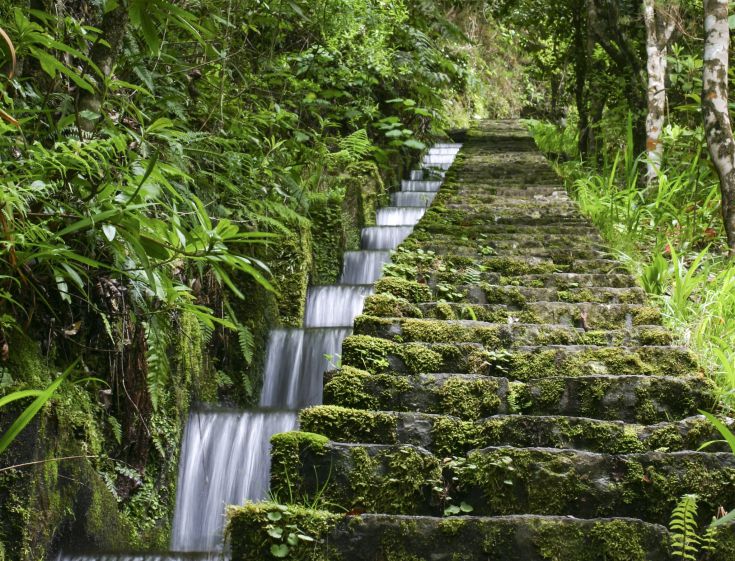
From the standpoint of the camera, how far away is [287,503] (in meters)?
2.42

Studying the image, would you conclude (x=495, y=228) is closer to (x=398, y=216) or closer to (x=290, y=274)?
(x=290, y=274)

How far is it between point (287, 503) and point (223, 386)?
2.17 m

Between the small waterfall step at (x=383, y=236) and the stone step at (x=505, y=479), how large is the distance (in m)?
4.62

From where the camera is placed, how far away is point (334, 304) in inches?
218

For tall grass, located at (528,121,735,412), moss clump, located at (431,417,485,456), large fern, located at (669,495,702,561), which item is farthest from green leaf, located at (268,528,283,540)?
tall grass, located at (528,121,735,412)

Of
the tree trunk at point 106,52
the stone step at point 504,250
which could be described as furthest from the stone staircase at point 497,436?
the tree trunk at point 106,52

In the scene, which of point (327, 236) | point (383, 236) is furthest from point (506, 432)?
point (383, 236)

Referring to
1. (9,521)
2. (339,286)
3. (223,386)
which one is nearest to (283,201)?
(339,286)

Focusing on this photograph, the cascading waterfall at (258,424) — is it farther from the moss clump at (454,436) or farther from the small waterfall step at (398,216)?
the small waterfall step at (398,216)

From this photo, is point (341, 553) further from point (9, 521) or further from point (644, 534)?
point (9, 521)

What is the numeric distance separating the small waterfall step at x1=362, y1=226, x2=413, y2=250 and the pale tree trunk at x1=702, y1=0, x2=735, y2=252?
122 inches

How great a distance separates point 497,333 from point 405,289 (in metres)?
0.81

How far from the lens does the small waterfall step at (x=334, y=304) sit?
5.43m

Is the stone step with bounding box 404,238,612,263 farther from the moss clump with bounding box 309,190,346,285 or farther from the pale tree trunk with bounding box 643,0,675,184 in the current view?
the pale tree trunk with bounding box 643,0,675,184
